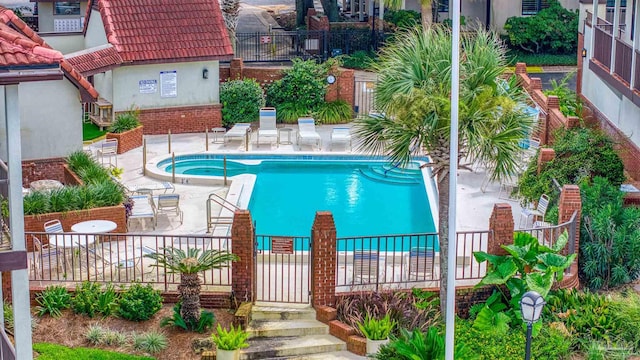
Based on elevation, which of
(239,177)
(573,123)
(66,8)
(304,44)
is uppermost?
(66,8)

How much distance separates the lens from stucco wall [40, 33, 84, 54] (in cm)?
3644

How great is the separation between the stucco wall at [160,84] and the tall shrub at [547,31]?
47.2 feet

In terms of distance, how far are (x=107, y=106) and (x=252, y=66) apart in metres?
7.59

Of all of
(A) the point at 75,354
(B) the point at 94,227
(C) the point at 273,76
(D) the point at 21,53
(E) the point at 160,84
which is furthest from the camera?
A: (C) the point at 273,76

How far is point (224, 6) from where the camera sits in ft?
131

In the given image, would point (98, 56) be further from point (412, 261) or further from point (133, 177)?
point (412, 261)

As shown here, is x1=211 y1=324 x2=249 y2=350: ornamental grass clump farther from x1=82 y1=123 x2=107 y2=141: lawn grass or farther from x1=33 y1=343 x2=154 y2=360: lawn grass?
x1=82 y1=123 x2=107 y2=141: lawn grass

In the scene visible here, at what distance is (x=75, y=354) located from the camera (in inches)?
758

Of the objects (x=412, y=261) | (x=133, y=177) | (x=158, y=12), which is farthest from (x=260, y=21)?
(x=412, y=261)

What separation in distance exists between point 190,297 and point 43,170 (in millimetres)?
9767

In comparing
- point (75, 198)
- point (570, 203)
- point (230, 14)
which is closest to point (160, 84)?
point (230, 14)

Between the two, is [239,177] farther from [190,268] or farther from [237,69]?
[190,268]

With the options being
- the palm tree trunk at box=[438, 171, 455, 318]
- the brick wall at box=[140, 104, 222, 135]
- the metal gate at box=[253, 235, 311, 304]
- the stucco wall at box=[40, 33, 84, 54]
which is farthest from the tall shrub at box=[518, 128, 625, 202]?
the stucco wall at box=[40, 33, 84, 54]

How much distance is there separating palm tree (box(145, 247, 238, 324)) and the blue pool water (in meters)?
6.53
